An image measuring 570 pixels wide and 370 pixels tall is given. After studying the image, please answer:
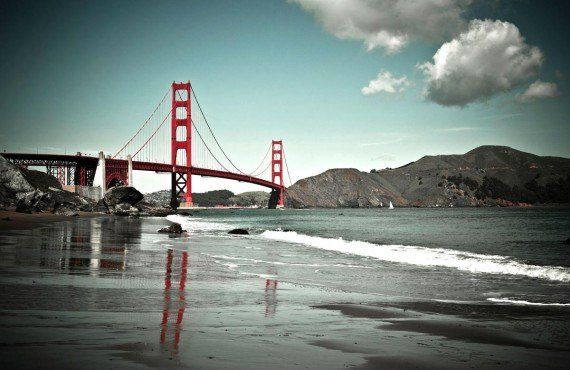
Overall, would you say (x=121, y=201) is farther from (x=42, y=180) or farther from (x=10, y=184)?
(x=10, y=184)

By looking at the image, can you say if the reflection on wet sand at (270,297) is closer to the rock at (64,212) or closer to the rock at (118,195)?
the rock at (64,212)

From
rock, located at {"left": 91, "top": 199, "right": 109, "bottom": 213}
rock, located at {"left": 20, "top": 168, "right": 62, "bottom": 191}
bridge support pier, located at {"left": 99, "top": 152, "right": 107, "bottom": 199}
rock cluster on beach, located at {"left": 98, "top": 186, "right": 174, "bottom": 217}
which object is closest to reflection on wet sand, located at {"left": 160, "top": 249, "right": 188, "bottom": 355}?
rock, located at {"left": 20, "top": 168, "right": 62, "bottom": 191}

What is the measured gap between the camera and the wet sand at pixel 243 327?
4.27m

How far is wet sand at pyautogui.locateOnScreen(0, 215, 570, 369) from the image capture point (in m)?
4.27

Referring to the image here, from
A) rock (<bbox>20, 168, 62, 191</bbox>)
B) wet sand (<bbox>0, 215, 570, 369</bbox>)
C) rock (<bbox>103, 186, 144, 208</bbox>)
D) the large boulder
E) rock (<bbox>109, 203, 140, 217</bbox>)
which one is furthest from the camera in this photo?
rock (<bbox>103, 186, 144, 208</bbox>)

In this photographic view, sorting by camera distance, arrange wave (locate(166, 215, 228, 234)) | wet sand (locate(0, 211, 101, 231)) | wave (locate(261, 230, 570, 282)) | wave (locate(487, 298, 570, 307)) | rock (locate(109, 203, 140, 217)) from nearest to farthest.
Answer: wave (locate(487, 298, 570, 307))
wave (locate(261, 230, 570, 282))
wet sand (locate(0, 211, 101, 231))
wave (locate(166, 215, 228, 234))
rock (locate(109, 203, 140, 217))

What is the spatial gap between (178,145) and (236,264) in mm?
85158

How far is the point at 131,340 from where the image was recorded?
4668 millimetres

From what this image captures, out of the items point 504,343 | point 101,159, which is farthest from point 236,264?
point 101,159

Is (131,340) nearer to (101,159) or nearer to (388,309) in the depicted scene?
A: (388,309)

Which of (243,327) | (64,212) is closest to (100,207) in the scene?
(64,212)

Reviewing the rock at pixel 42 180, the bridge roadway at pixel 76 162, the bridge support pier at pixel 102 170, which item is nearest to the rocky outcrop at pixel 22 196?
the rock at pixel 42 180

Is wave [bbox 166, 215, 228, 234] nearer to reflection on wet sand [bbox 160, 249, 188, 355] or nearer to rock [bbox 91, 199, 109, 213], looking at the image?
reflection on wet sand [bbox 160, 249, 188, 355]

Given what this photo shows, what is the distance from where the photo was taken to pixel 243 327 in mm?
5637
